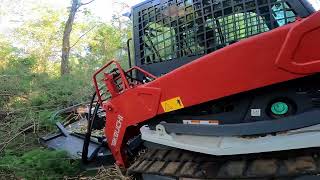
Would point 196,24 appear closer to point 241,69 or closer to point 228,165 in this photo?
point 241,69

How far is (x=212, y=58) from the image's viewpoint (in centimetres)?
323

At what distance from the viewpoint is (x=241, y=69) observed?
3109 millimetres

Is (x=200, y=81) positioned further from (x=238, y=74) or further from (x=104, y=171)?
(x=104, y=171)

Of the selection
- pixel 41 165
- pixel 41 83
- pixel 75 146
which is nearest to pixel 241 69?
pixel 41 165

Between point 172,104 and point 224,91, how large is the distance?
0.52 m

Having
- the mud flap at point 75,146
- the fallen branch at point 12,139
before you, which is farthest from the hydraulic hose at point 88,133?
the fallen branch at point 12,139

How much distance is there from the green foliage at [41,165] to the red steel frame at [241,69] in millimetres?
1327

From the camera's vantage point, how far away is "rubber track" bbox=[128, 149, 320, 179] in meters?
3.04

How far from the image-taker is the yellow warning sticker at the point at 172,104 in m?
3.51

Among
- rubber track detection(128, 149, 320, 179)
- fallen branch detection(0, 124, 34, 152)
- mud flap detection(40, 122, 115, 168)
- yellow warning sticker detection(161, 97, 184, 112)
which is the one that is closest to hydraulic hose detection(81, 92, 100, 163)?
mud flap detection(40, 122, 115, 168)

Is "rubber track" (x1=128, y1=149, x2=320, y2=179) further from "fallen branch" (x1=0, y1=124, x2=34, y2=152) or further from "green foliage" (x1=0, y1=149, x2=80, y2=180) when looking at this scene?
"fallen branch" (x1=0, y1=124, x2=34, y2=152)

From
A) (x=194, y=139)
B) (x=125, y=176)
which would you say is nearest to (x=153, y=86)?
(x=194, y=139)

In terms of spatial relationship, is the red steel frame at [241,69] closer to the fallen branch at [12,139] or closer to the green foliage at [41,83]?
the green foliage at [41,83]

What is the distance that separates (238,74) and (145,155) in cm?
137
